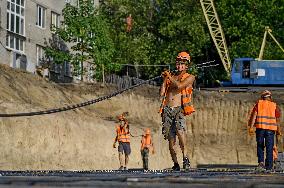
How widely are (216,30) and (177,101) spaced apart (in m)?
44.2

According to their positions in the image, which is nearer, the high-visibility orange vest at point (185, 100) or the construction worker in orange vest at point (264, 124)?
the high-visibility orange vest at point (185, 100)

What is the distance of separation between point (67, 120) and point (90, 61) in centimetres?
2043

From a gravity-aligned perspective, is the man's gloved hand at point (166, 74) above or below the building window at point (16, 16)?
below

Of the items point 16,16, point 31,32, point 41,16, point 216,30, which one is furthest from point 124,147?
point 216,30

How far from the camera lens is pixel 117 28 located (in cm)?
6016

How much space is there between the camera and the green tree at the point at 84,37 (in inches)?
1922

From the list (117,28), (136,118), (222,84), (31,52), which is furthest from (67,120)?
(117,28)

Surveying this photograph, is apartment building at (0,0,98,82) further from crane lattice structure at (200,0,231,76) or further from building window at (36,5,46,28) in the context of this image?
crane lattice structure at (200,0,231,76)

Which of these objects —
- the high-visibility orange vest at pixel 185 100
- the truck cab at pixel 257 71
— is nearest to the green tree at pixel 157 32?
the truck cab at pixel 257 71

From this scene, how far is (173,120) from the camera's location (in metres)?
11.0

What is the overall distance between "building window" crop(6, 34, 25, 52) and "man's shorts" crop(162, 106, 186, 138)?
33396 millimetres

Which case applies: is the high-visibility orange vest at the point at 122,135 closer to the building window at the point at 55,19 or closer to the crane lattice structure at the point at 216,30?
the building window at the point at 55,19

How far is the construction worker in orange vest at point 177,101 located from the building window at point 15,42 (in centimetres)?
3328

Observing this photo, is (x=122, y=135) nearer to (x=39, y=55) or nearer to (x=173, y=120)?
(x=173, y=120)
